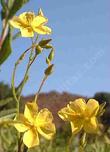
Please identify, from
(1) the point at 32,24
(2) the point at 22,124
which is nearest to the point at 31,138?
(2) the point at 22,124

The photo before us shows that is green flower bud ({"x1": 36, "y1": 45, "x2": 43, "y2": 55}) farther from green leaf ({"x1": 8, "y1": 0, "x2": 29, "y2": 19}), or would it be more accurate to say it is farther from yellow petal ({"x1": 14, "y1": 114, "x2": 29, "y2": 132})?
green leaf ({"x1": 8, "y1": 0, "x2": 29, "y2": 19})

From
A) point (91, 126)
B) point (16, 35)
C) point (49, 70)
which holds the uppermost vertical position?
point (16, 35)

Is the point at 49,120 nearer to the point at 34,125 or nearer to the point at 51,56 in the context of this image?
the point at 34,125

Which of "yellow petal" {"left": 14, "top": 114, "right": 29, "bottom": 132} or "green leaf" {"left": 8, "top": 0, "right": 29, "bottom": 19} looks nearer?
"green leaf" {"left": 8, "top": 0, "right": 29, "bottom": 19}

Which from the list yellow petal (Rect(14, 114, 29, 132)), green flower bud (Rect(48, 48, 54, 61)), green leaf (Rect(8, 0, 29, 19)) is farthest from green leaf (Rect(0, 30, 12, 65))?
green flower bud (Rect(48, 48, 54, 61))

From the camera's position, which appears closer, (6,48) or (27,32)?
(6,48)

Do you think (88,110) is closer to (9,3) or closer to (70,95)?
(9,3)

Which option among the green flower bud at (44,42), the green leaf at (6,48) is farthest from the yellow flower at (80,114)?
the green leaf at (6,48)

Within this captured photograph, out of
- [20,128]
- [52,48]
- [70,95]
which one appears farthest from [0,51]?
[70,95]
